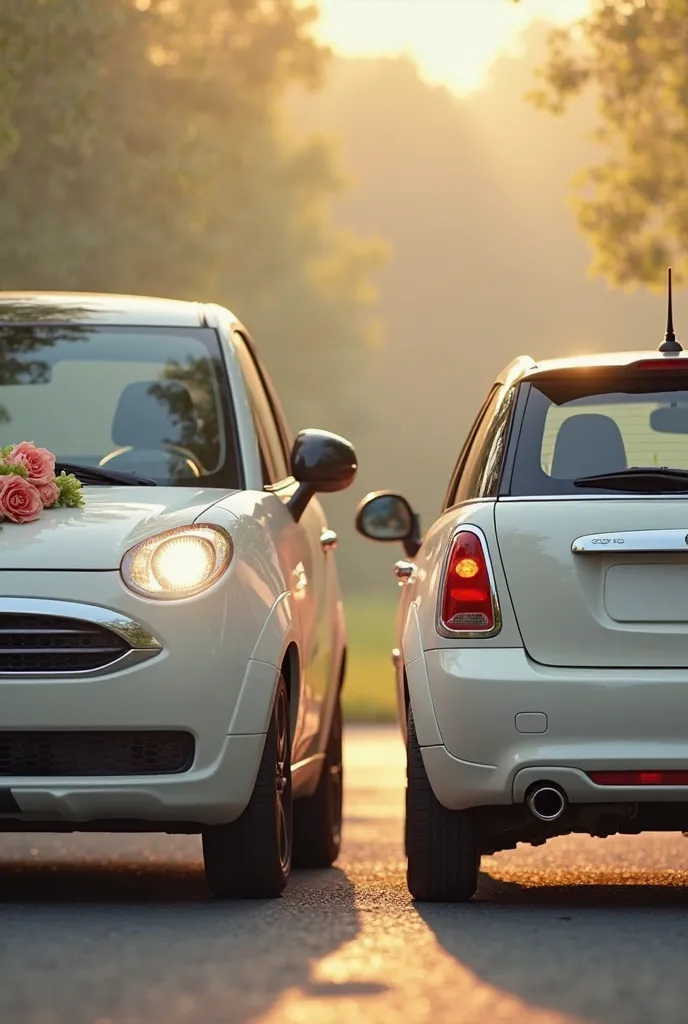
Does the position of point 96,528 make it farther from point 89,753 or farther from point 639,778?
point 639,778

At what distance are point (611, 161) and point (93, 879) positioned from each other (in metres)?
13.6

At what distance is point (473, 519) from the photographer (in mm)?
7211

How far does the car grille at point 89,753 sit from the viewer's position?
7.04 metres

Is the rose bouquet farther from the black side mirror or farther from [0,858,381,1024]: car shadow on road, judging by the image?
[0,858,381,1024]: car shadow on road

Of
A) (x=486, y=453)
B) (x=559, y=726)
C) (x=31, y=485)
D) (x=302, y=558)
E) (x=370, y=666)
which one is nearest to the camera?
(x=559, y=726)

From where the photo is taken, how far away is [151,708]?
6.99 metres

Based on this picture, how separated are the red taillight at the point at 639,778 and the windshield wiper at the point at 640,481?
90cm

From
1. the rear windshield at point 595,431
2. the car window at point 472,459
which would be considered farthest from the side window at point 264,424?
the rear windshield at point 595,431

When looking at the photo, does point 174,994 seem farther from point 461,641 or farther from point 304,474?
point 304,474

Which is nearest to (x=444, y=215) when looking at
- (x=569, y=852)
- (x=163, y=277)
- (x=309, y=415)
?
(x=309, y=415)

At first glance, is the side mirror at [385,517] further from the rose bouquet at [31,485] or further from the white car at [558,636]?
the rose bouquet at [31,485]

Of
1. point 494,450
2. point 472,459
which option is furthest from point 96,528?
point 472,459

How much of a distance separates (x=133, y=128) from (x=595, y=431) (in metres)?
14.8

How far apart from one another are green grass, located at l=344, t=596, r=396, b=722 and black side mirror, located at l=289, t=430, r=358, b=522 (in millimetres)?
20272
